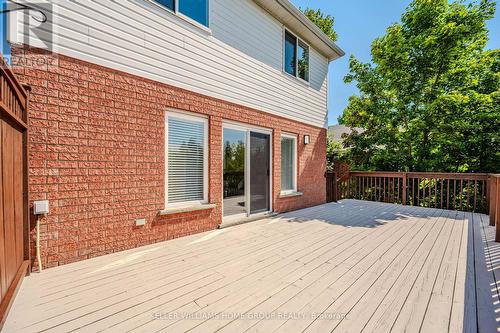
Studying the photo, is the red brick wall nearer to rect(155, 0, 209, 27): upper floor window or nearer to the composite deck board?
the composite deck board

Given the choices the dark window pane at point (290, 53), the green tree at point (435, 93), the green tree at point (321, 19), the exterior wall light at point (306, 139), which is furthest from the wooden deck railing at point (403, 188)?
the green tree at point (321, 19)

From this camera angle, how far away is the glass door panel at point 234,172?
15.0 feet

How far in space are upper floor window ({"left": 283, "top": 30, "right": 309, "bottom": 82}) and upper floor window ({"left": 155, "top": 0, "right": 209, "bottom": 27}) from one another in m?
2.52

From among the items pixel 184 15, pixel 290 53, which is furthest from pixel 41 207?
pixel 290 53

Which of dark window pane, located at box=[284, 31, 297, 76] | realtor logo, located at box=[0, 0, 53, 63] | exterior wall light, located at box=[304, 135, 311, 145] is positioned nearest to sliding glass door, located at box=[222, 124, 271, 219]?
exterior wall light, located at box=[304, 135, 311, 145]

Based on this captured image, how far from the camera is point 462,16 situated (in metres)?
8.43

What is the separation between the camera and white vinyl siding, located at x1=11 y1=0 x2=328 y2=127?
276 cm

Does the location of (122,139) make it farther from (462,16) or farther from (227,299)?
(462,16)

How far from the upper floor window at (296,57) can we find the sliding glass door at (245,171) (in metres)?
2.18

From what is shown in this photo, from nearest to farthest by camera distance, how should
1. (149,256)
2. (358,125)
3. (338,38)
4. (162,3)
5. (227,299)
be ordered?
(227,299) → (149,256) → (162,3) → (358,125) → (338,38)

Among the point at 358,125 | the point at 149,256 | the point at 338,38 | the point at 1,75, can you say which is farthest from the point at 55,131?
the point at 338,38

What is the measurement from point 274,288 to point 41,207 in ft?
8.68

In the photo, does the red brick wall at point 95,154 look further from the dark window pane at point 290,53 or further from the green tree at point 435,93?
the green tree at point 435,93

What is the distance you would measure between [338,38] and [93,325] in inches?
700
